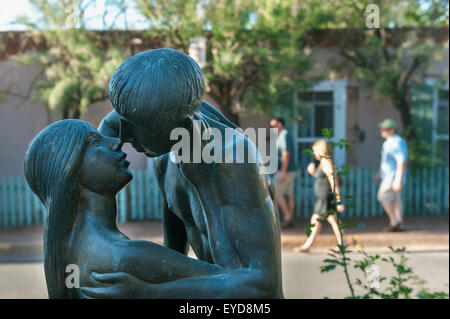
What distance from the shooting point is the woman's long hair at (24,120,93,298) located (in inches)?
53.2

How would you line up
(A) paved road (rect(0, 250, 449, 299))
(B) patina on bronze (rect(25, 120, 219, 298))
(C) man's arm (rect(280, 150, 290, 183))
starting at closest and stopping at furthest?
(B) patina on bronze (rect(25, 120, 219, 298)), (A) paved road (rect(0, 250, 449, 299)), (C) man's arm (rect(280, 150, 290, 183))

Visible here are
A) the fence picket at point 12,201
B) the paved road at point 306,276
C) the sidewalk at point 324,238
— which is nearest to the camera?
the paved road at point 306,276

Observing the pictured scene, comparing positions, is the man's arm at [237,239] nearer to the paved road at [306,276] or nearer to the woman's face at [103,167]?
the woman's face at [103,167]

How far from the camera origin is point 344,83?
1051cm

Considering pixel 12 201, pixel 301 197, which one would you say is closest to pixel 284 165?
pixel 301 197

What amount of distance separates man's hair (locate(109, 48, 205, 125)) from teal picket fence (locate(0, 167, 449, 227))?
7938 millimetres

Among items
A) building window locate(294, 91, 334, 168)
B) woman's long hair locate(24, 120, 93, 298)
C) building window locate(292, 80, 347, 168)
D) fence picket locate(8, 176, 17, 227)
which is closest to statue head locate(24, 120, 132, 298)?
woman's long hair locate(24, 120, 93, 298)

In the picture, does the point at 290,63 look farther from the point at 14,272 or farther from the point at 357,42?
the point at 14,272

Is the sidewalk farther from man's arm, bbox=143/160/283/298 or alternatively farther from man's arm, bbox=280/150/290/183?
man's arm, bbox=143/160/283/298

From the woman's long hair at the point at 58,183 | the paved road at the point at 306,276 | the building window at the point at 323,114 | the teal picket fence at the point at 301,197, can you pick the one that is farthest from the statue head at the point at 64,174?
the building window at the point at 323,114

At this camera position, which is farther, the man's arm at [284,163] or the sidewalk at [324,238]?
the man's arm at [284,163]

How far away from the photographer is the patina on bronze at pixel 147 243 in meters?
1.22

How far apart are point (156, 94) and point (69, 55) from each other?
8.13m
